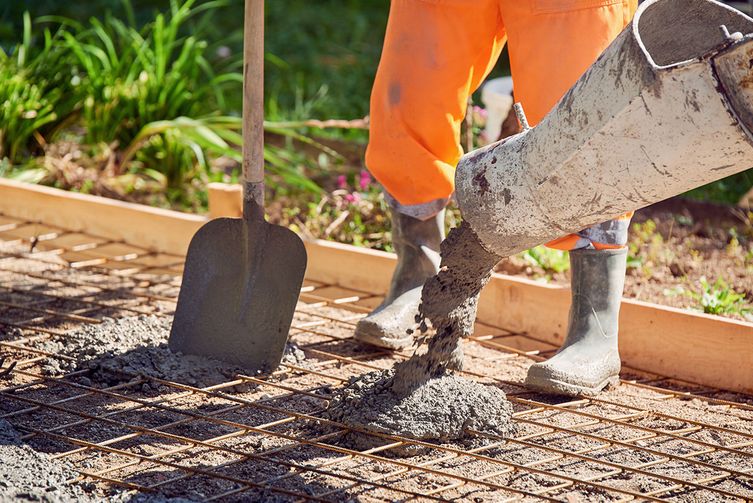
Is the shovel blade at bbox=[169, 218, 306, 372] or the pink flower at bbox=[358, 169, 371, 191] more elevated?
the pink flower at bbox=[358, 169, 371, 191]

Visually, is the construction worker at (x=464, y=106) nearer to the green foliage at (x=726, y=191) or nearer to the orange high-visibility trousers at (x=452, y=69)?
the orange high-visibility trousers at (x=452, y=69)

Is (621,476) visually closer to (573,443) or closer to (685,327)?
(573,443)

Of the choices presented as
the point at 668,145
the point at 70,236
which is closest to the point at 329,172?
the point at 70,236

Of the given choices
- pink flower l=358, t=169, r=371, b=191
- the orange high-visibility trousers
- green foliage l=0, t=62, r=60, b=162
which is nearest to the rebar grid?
the orange high-visibility trousers

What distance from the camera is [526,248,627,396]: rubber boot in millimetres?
2350

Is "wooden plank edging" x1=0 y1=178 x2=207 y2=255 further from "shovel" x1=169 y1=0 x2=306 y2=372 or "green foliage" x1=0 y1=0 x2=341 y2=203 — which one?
"shovel" x1=169 y1=0 x2=306 y2=372

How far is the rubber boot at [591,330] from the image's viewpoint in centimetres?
235

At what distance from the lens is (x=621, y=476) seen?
200cm

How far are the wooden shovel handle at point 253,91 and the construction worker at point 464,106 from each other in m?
0.31

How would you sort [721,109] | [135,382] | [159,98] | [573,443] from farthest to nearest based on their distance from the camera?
1. [159,98]
2. [135,382]
3. [573,443]
4. [721,109]

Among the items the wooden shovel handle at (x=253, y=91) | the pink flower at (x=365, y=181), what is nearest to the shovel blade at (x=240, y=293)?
the wooden shovel handle at (x=253, y=91)

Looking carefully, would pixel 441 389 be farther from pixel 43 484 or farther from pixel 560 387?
pixel 43 484

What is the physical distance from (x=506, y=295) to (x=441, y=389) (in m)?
0.75

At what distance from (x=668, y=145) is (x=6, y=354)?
1.71 meters
